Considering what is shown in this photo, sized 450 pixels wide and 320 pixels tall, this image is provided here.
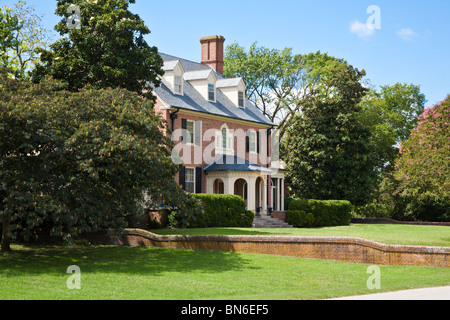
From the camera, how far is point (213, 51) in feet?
131

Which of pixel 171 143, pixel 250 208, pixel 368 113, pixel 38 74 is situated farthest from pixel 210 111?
pixel 368 113

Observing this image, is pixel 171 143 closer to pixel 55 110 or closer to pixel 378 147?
pixel 55 110

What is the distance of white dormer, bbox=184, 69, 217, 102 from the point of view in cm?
3366

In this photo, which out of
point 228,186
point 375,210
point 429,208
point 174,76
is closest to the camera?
point 228,186

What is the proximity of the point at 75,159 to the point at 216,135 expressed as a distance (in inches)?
728

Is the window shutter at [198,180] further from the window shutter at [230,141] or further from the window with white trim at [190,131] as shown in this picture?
the window shutter at [230,141]

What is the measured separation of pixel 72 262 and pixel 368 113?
39.8 meters

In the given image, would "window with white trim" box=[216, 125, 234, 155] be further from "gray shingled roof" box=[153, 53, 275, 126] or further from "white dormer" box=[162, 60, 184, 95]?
"white dormer" box=[162, 60, 184, 95]

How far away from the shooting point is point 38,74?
22.1 m

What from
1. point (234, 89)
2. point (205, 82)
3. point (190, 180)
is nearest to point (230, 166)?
point (190, 180)

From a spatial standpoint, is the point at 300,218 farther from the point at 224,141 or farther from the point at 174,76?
the point at 174,76

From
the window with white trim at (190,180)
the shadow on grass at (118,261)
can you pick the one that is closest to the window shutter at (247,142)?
the window with white trim at (190,180)

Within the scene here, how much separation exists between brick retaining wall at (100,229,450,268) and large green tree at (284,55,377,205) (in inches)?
840

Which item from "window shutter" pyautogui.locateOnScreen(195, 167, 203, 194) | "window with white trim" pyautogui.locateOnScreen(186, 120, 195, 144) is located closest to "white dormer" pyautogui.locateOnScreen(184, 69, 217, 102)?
"window with white trim" pyautogui.locateOnScreen(186, 120, 195, 144)
